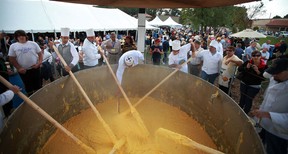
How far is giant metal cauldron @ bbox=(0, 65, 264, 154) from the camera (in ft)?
7.06

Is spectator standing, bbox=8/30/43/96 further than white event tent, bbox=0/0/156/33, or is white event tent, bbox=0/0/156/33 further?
white event tent, bbox=0/0/156/33

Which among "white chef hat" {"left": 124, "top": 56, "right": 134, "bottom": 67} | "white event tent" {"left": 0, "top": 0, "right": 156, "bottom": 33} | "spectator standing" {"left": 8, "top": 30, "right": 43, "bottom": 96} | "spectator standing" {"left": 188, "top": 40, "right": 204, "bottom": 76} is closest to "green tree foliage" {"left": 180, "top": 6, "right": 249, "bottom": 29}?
"white event tent" {"left": 0, "top": 0, "right": 156, "bottom": 33}

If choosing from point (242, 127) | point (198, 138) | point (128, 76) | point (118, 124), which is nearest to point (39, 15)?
point (128, 76)

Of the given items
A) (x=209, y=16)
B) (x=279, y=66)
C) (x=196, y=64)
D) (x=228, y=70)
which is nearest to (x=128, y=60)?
(x=279, y=66)

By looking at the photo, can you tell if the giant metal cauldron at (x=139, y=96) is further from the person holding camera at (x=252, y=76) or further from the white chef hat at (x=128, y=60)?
the person holding camera at (x=252, y=76)

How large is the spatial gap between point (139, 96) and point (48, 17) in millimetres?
7675

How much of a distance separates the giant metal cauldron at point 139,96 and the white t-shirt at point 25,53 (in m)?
1.15

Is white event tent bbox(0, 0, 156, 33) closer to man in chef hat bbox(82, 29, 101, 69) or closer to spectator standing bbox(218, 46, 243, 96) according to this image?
man in chef hat bbox(82, 29, 101, 69)

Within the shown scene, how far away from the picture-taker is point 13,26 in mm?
8320

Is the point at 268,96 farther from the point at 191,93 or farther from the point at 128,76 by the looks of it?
the point at 128,76

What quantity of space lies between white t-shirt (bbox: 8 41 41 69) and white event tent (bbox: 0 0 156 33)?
18.1ft

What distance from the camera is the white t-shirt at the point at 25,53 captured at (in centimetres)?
375

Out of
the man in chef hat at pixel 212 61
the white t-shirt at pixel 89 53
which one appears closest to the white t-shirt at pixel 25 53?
the white t-shirt at pixel 89 53

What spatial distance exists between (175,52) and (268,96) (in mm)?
2335
